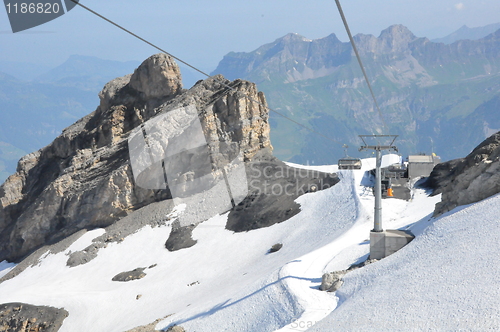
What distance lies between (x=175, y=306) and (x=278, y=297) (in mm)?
12491

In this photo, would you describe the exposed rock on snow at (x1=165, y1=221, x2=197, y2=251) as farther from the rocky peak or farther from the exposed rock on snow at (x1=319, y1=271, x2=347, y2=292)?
the exposed rock on snow at (x1=319, y1=271, x2=347, y2=292)

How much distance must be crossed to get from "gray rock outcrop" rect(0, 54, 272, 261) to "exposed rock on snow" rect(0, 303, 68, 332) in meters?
16.8

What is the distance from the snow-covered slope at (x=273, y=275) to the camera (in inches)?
762

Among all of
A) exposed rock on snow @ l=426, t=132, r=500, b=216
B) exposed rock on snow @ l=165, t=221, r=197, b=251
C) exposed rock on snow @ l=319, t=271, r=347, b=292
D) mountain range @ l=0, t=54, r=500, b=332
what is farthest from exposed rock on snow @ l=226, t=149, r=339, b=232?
exposed rock on snow @ l=319, t=271, r=347, b=292

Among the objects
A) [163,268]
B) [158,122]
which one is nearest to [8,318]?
[163,268]

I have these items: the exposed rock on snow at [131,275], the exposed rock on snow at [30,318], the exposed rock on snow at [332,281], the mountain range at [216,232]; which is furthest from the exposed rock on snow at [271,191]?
the exposed rock on snow at [332,281]

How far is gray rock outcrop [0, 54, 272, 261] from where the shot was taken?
→ 187ft

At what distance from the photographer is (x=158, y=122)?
58.3m

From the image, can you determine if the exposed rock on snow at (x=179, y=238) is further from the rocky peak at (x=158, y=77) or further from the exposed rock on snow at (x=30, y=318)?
the rocky peak at (x=158, y=77)

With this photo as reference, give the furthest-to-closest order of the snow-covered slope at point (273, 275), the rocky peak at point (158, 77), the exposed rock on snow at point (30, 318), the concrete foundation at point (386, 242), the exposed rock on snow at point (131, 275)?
the rocky peak at point (158, 77) < the exposed rock on snow at point (131, 275) < the exposed rock on snow at point (30, 318) < the concrete foundation at point (386, 242) < the snow-covered slope at point (273, 275)

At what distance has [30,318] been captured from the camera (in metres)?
39.7

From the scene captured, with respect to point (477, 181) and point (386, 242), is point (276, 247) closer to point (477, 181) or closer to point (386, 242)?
point (386, 242)

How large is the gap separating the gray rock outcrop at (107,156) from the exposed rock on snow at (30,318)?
1678 cm

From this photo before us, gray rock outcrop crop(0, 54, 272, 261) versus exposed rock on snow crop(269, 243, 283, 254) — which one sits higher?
gray rock outcrop crop(0, 54, 272, 261)
